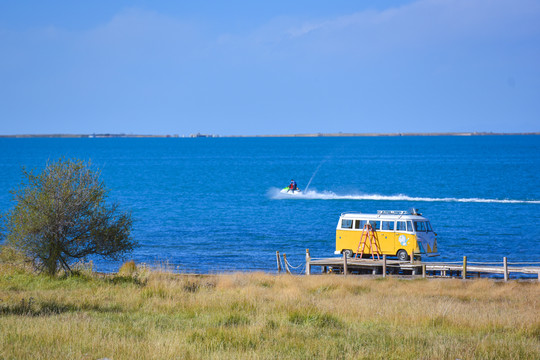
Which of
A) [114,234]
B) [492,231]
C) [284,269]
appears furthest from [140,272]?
[492,231]

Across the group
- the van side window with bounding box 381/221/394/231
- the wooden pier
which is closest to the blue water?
the wooden pier

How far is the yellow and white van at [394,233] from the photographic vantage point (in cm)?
3256

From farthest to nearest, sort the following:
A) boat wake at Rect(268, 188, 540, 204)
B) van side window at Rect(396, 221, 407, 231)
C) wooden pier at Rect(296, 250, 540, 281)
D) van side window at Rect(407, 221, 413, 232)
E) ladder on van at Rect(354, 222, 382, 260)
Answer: boat wake at Rect(268, 188, 540, 204) < ladder on van at Rect(354, 222, 382, 260) < van side window at Rect(396, 221, 407, 231) < van side window at Rect(407, 221, 413, 232) < wooden pier at Rect(296, 250, 540, 281)

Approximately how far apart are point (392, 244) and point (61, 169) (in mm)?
17776

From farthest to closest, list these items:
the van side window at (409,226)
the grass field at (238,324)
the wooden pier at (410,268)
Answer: the van side window at (409,226) → the wooden pier at (410,268) → the grass field at (238,324)

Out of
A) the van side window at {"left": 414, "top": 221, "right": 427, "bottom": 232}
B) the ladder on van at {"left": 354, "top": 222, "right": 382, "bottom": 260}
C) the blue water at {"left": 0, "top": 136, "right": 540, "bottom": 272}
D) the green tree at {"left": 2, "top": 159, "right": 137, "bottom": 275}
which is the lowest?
the blue water at {"left": 0, "top": 136, "right": 540, "bottom": 272}

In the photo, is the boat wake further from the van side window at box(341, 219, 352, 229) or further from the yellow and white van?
the van side window at box(341, 219, 352, 229)

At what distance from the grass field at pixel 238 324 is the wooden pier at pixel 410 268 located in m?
7.53

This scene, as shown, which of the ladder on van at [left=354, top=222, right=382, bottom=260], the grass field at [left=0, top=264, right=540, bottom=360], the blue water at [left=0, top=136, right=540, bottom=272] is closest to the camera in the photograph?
the grass field at [left=0, top=264, right=540, bottom=360]

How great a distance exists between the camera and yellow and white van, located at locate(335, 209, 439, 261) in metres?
32.6

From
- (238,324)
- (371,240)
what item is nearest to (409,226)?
(371,240)

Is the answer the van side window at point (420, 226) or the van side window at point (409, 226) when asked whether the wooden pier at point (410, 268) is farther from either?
the van side window at point (420, 226)

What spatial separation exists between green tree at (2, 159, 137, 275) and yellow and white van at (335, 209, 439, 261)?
14.5m

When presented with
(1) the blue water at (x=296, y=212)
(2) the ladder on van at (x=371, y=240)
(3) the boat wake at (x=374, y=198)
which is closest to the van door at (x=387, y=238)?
(2) the ladder on van at (x=371, y=240)
